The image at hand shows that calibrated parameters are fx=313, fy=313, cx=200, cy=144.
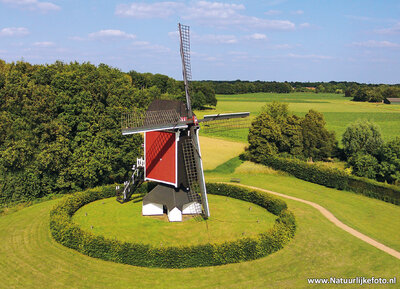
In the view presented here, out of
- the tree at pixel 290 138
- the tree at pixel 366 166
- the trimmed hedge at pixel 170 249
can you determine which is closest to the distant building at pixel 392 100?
the tree at pixel 290 138

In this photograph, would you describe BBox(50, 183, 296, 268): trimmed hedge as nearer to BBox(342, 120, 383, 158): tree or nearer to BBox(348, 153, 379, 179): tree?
BBox(348, 153, 379, 179): tree

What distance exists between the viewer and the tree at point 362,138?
43844mm

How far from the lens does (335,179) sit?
3816 centimetres

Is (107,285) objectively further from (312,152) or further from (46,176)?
(312,152)

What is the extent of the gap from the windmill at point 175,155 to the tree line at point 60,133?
8277mm

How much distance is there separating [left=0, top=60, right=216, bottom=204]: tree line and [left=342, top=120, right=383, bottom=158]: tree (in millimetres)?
31044

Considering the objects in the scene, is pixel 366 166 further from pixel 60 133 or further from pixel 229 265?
pixel 60 133

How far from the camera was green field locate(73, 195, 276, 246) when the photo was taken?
23641 millimetres

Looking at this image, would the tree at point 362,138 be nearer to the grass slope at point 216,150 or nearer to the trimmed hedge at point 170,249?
the grass slope at point 216,150

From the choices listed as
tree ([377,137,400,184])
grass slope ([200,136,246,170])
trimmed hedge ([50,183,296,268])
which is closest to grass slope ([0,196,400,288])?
trimmed hedge ([50,183,296,268])

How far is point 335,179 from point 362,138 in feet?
37.7

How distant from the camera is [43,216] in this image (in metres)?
28.4

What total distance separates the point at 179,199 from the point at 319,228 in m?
12.0

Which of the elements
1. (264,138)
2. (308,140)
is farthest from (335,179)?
(264,138)
